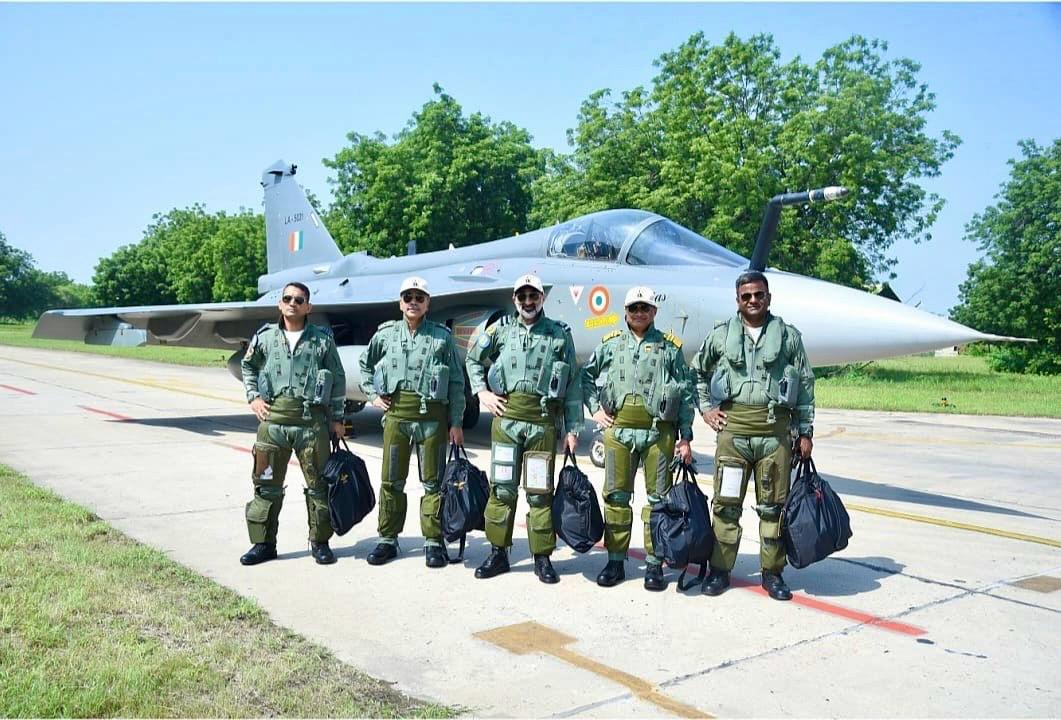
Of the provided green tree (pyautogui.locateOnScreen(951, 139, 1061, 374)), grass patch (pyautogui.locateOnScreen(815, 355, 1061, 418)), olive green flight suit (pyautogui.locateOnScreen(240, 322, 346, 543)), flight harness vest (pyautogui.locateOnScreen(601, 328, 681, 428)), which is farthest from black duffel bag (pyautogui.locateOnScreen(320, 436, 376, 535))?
green tree (pyautogui.locateOnScreen(951, 139, 1061, 374))

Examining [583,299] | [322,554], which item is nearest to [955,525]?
[583,299]

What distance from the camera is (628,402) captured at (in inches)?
209

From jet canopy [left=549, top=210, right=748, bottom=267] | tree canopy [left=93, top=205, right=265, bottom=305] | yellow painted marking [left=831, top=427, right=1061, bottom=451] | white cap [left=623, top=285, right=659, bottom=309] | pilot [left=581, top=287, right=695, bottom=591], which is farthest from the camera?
tree canopy [left=93, top=205, right=265, bottom=305]

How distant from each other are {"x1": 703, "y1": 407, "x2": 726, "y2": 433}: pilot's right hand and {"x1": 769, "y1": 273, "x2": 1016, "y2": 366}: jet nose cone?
2.61 meters

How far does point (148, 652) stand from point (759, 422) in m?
3.47

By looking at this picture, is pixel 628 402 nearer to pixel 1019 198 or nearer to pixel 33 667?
pixel 33 667

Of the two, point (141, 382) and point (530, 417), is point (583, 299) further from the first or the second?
point (141, 382)

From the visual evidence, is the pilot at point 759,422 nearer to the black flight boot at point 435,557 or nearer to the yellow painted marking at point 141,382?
the black flight boot at point 435,557

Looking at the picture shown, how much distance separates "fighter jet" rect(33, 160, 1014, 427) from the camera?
25.1ft

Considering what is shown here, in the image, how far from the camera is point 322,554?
574 centimetres

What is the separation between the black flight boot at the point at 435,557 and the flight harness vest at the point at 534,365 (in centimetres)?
115

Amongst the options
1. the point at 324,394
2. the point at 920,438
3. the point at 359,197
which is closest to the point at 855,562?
the point at 324,394

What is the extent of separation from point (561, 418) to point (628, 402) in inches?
21.9

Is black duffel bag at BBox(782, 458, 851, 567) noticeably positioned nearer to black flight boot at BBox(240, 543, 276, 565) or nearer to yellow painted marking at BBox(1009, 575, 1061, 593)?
yellow painted marking at BBox(1009, 575, 1061, 593)
